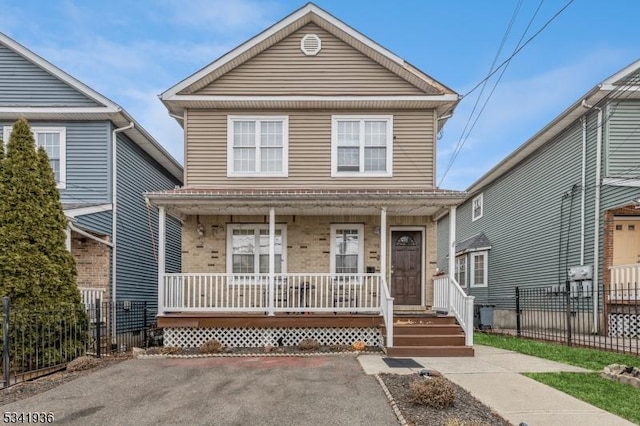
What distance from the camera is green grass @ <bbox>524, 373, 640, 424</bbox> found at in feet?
17.6

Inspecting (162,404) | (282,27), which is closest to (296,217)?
(282,27)

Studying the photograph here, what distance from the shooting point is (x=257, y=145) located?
39.8ft

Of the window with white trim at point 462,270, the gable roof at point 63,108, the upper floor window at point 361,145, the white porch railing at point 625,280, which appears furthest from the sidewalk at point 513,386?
the window with white trim at point 462,270

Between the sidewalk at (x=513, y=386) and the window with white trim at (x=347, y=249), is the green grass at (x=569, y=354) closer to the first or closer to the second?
the sidewalk at (x=513, y=386)

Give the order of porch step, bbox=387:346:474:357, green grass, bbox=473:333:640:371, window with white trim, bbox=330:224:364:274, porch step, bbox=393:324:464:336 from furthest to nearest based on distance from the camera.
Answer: window with white trim, bbox=330:224:364:274
porch step, bbox=393:324:464:336
porch step, bbox=387:346:474:357
green grass, bbox=473:333:640:371

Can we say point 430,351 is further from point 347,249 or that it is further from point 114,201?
point 114,201

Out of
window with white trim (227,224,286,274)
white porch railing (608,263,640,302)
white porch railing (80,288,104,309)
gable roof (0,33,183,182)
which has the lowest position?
white porch railing (80,288,104,309)

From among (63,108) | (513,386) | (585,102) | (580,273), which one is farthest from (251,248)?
(585,102)

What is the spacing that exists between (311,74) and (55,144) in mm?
8001

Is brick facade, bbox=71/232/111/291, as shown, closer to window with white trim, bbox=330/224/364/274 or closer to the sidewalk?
window with white trim, bbox=330/224/364/274

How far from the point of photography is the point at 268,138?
12180 mm

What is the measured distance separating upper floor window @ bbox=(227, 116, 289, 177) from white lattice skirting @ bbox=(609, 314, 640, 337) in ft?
32.6

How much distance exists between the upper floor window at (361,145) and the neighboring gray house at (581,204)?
2422mm

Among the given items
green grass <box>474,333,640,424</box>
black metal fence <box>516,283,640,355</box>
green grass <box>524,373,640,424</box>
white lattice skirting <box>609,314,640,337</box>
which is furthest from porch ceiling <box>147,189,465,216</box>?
white lattice skirting <box>609,314,640,337</box>
